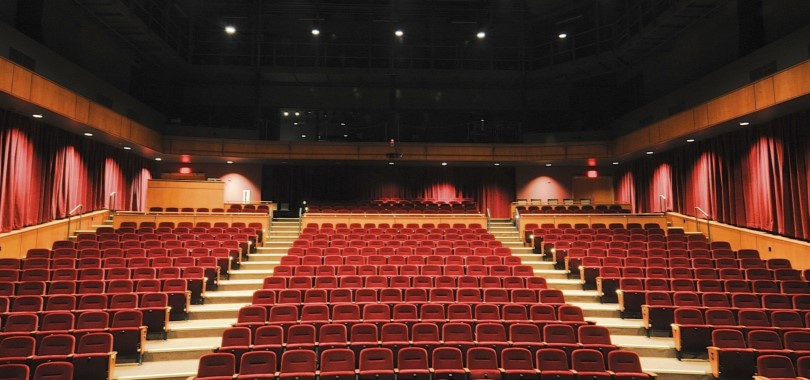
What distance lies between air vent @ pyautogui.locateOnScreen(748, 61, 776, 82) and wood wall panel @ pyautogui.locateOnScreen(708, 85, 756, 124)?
1.05 ft

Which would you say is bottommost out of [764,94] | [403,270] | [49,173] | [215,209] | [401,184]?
[403,270]

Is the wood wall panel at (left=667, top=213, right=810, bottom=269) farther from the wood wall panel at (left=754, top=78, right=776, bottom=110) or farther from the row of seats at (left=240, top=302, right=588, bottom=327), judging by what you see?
the row of seats at (left=240, top=302, right=588, bottom=327)

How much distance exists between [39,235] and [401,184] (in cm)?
911

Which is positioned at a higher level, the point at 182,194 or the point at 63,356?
the point at 182,194

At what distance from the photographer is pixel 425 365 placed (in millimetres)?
4570

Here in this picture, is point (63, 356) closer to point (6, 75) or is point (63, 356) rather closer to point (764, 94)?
point (6, 75)

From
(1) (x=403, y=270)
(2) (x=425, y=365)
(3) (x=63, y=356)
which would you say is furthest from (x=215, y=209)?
(2) (x=425, y=365)

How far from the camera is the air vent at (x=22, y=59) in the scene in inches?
293

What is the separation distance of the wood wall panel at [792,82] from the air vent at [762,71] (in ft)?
1.76

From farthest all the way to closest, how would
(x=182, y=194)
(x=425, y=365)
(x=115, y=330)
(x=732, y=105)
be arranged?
(x=182, y=194) < (x=732, y=105) < (x=115, y=330) < (x=425, y=365)

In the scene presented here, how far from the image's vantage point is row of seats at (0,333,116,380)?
4.11 metres

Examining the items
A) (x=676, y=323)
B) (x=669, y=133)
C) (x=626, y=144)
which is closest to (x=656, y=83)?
(x=626, y=144)

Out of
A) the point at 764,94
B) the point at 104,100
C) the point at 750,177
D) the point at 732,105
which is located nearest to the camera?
the point at 764,94

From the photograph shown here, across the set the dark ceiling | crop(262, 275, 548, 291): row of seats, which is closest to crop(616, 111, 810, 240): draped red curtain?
the dark ceiling
